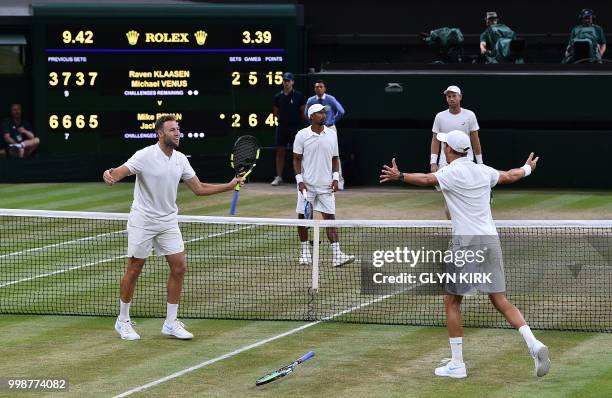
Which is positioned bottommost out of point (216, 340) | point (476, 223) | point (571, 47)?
point (216, 340)

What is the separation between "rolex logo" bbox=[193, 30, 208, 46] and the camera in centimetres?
2561

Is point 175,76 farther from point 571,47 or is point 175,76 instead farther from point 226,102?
point 571,47

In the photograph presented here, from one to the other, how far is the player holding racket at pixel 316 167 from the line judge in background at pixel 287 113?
784cm

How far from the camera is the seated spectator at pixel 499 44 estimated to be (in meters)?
25.2

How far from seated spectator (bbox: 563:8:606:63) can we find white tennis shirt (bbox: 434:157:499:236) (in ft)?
46.7

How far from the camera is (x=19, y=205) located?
890 inches

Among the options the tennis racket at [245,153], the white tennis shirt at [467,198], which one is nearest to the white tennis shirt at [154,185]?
the white tennis shirt at [467,198]

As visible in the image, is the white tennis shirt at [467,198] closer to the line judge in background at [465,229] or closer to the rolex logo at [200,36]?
the line judge in background at [465,229]

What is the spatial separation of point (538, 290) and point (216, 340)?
4.13 m

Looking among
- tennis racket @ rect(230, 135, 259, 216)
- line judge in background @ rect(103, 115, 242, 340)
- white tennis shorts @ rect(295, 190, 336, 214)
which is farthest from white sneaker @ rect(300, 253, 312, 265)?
line judge in background @ rect(103, 115, 242, 340)

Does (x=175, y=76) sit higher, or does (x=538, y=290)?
(x=175, y=76)

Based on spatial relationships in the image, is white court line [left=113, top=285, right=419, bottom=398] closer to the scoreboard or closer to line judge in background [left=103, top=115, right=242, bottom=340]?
line judge in background [left=103, top=115, right=242, bottom=340]

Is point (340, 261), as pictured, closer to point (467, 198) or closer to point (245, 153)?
point (245, 153)

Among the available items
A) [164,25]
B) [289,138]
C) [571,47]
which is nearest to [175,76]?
[164,25]
